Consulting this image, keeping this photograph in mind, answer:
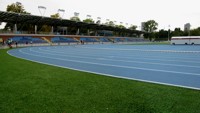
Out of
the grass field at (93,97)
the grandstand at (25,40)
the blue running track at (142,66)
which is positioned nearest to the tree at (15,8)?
the grandstand at (25,40)

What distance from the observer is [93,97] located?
5363mm

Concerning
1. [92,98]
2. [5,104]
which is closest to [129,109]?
[92,98]

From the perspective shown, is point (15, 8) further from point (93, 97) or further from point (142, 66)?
point (93, 97)

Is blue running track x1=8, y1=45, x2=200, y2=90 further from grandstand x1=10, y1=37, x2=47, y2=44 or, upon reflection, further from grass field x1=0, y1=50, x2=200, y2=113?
grandstand x1=10, y1=37, x2=47, y2=44

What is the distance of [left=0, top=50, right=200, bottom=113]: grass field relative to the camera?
4477 millimetres

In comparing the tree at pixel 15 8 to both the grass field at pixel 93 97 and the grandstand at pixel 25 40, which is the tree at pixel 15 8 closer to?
the grandstand at pixel 25 40

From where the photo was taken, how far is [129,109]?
4445 mm

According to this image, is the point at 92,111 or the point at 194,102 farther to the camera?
A: the point at 194,102

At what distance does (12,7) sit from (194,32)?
78936 millimetres

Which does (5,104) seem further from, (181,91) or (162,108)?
(181,91)

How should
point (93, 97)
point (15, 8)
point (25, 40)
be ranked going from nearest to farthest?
point (93, 97), point (25, 40), point (15, 8)

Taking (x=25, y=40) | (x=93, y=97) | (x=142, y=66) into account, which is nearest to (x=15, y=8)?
(x=25, y=40)

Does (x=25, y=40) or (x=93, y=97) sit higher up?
(x=25, y=40)

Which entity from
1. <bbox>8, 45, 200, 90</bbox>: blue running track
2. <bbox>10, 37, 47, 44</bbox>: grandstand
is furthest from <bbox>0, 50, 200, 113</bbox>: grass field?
<bbox>10, 37, 47, 44</bbox>: grandstand
